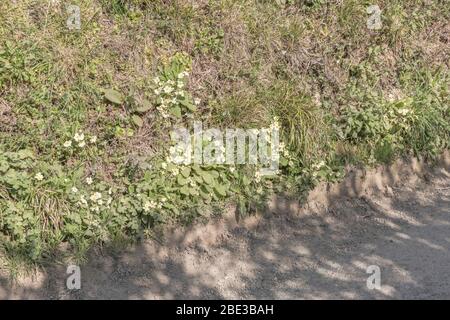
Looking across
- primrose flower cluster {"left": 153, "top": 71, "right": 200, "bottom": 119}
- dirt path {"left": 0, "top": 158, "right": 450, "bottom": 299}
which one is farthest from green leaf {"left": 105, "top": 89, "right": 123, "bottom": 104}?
dirt path {"left": 0, "top": 158, "right": 450, "bottom": 299}

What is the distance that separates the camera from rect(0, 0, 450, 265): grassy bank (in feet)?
21.7

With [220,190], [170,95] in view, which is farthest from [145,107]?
[220,190]

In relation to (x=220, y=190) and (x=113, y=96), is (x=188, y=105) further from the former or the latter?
(x=220, y=190)

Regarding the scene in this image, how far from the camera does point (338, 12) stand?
898 centimetres

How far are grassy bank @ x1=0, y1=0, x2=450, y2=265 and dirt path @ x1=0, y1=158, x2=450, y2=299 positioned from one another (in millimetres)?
227

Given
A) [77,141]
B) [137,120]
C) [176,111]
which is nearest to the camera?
[77,141]

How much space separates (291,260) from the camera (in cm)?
691

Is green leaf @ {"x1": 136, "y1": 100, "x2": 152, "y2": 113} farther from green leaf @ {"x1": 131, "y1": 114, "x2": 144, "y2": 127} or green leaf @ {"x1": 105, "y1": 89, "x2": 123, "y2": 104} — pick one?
green leaf @ {"x1": 105, "y1": 89, "x2": 123, "y2": 104}

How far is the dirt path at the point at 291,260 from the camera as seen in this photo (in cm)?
623

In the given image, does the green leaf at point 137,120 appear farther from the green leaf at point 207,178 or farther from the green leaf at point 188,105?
the green leaf at point 207,178

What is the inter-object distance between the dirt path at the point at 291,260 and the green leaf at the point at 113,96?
56.9 inches

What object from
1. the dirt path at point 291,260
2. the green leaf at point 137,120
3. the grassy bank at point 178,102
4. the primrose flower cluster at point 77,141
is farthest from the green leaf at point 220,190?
the primrose flower cluster at point 77,141

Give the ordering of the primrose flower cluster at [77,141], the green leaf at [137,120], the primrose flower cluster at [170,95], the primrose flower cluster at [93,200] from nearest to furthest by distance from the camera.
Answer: the primrose flower cluster at [93,200], the primrose flower cluster at [77,141], the green leaf at [137,120], the primrose flower cluster at [170,95]

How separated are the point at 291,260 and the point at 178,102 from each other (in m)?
1.91
